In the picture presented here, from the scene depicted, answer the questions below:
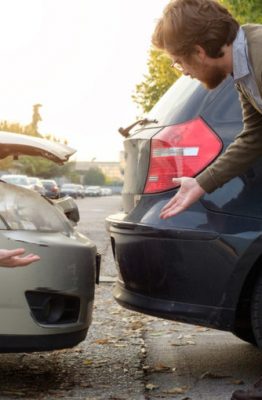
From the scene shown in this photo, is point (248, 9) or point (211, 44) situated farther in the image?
point (248, 9)

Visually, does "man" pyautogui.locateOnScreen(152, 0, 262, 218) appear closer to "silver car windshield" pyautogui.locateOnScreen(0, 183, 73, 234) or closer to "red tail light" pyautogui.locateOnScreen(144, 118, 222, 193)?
"red tail light" pyautogui.locateOnScreen(144, 118, 222, 193)

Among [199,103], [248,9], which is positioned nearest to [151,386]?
[199,103]

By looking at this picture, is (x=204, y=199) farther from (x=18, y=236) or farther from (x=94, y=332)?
(x=94, y=332)

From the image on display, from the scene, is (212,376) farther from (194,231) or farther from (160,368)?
(194,231)

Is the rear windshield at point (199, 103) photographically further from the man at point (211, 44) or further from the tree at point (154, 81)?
the tree at point (154, 81)

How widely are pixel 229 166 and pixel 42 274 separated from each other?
1177 mm

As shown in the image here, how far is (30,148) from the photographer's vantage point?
4840 mm

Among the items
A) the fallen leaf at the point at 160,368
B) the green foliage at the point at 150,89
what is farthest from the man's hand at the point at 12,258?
the green foliage at the point at 150,89

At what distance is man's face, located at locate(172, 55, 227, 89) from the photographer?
11.4 feet

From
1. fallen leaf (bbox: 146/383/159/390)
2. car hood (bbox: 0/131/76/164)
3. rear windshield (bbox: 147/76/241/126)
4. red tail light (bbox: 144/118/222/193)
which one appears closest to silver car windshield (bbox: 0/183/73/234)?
car hood (bbox: 0/131/76/164)

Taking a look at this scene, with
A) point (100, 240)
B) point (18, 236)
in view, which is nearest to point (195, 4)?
point (18, 236)

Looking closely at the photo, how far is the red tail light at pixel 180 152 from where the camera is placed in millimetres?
4484

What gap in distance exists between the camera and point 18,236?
447cm

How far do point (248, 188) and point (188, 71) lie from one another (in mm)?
1042
